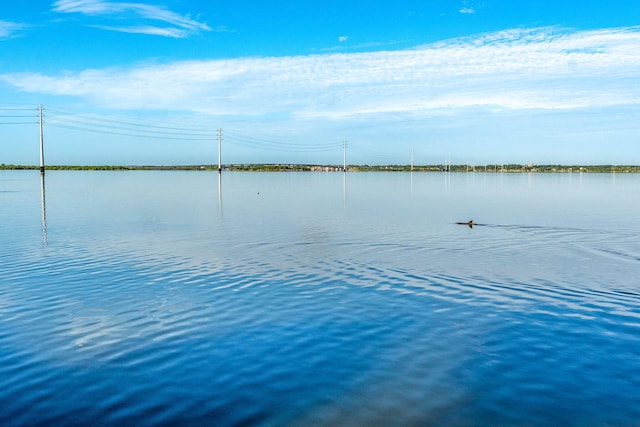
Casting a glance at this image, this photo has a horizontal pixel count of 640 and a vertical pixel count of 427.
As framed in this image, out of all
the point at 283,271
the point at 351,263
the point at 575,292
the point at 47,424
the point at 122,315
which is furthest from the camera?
the point at 351,263

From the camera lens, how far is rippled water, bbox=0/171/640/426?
10.1 metres

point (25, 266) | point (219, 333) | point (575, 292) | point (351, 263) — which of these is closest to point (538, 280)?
point (575, 292)

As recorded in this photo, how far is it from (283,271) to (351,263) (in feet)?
12.1

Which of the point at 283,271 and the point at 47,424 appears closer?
the point at 47,424

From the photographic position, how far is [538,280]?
21.3 meters

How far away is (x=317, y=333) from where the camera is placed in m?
14.4

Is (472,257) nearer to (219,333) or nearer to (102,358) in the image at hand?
(219,333)

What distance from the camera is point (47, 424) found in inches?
366

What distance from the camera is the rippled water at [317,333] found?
10109 millimetres

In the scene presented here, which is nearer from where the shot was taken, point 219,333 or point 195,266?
point 219,333

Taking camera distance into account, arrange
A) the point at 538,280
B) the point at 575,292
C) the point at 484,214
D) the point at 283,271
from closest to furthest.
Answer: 1. the point at 575,292
2. the point at 538,280
3. the point at 283,271
4. the point at 484,214

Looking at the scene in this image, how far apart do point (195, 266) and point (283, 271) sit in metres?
3.96

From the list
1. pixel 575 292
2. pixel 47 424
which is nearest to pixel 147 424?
pixel 47 424

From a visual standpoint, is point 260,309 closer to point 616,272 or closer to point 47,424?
point 47,424
